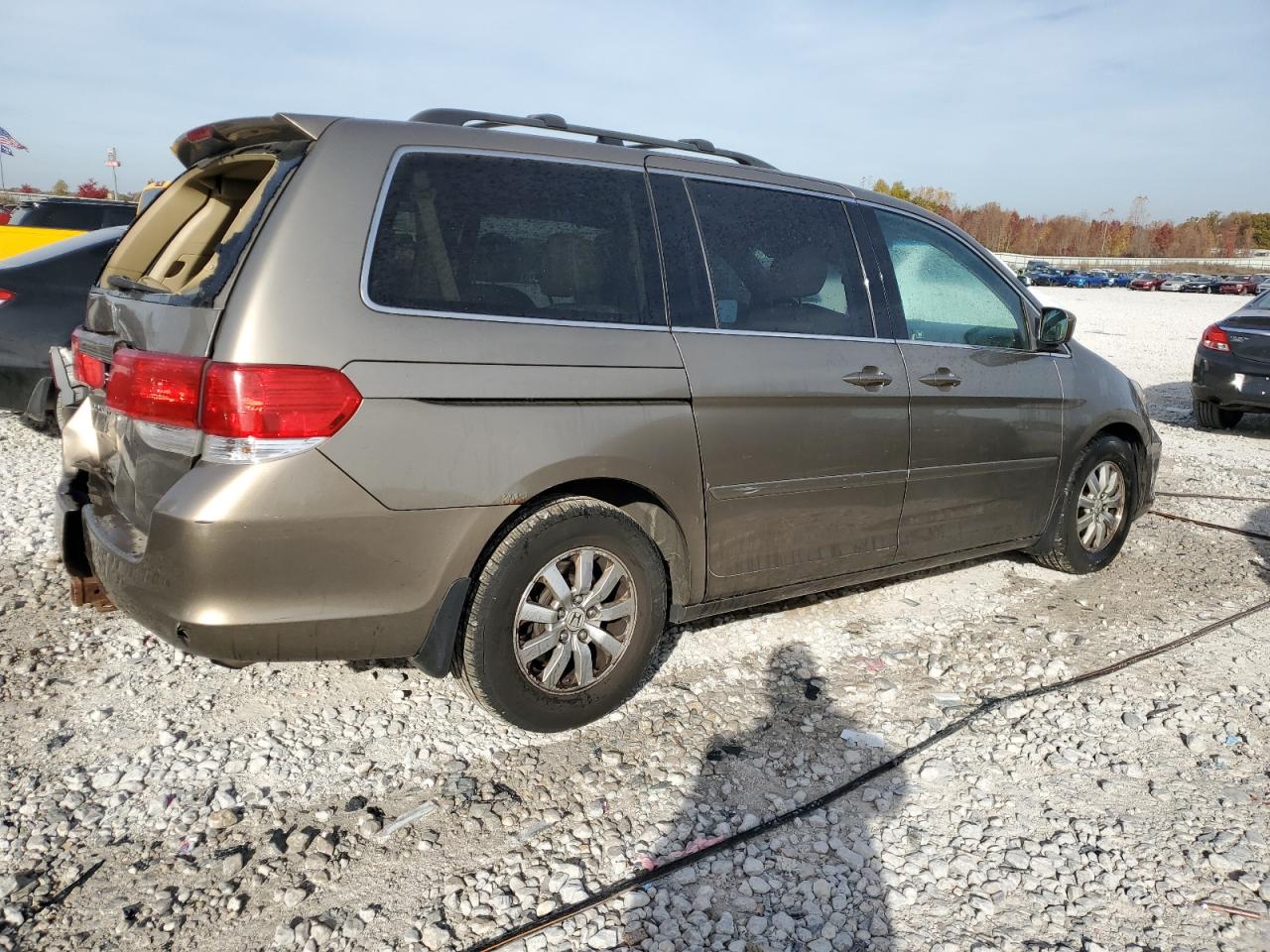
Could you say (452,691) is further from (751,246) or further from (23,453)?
(23,453)

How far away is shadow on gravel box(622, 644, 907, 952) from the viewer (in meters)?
2.32

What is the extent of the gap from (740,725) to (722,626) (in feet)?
3.00

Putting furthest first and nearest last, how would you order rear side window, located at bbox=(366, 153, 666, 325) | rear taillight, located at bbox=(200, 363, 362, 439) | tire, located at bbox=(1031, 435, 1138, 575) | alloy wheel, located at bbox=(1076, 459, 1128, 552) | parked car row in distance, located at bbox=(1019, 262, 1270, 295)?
parked car row in distance, located at bbox=(1019, 262, 1270, 295) < alloy wheel, located at bbox=(1076, 459, 1128, 552) < tire, located at bbox=(1031, 435, 1138, 575) < rear side window, located at bbox=(366, 153, 666, 325) < rear taillight, located at bbox=(200, 363, 362, 439)

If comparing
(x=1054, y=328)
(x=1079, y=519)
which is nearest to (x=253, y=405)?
(x=1054, y=328)

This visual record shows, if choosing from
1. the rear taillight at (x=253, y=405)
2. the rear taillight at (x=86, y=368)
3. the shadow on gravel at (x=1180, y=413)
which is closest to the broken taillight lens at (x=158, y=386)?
the rear taillight at (x=253, y=405)

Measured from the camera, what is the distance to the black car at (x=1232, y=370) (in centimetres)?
933

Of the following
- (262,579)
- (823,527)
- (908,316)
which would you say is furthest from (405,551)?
(908,316)

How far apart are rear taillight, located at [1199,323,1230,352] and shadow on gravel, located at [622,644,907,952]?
832cm

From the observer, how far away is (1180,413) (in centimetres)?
1123

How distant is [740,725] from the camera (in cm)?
332

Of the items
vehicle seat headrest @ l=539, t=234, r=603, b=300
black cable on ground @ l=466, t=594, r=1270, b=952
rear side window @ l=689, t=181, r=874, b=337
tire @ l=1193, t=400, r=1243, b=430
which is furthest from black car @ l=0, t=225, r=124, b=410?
tire @ l=1193, t=400, r=1243, b=430

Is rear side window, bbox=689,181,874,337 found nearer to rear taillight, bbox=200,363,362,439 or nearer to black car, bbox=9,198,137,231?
rear taillight, bbox=200,363,362,439

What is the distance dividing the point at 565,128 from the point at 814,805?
242 cm

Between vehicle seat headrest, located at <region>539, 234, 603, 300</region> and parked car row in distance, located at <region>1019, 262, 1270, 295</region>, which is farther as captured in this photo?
parked car row in distance, located at <region>1019, 262, 1270, 295</region>
